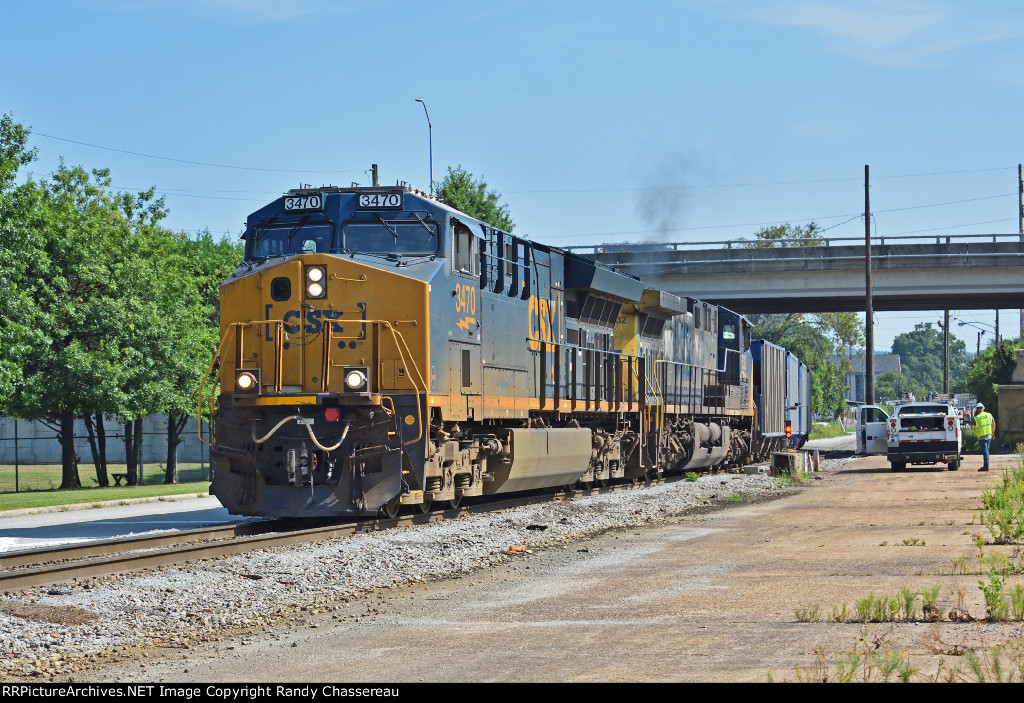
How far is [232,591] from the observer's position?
33.6 ft

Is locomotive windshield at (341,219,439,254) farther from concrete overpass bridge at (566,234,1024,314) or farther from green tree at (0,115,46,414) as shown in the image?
concrete overpass bridge at (566,234,1024,314)

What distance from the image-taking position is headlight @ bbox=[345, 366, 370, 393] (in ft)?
49.3

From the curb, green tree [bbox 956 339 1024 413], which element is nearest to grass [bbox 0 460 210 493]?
the curb

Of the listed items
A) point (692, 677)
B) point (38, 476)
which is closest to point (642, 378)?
point (692, 677)

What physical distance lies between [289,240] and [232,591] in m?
7.25

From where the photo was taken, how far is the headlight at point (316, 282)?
15.4m

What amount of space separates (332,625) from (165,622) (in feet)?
4.31

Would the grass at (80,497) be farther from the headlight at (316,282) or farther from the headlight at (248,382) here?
the headlight at (316,282)

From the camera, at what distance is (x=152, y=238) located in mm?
37281

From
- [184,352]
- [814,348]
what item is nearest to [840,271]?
[184,352]

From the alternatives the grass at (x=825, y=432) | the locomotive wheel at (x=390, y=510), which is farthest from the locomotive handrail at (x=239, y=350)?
the grass at (x=825, y=432)

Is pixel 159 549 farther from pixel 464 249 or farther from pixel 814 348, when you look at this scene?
pixel 814 348

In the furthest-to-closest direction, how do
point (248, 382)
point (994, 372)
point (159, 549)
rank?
point (994, 372)
point (248, 382)
point (159, 549)

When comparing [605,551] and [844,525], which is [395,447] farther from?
[844,525]
